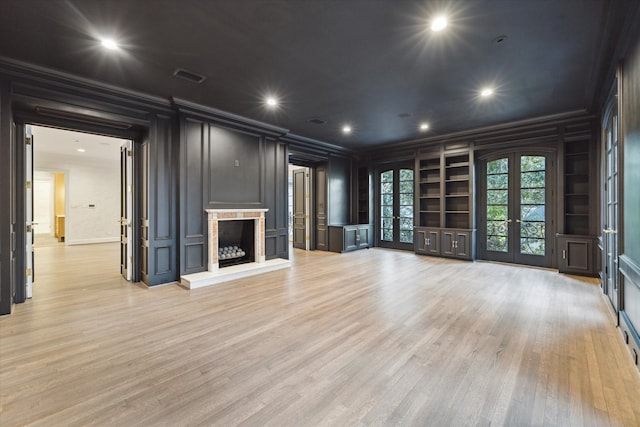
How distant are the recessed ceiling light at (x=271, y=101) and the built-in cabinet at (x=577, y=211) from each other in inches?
212

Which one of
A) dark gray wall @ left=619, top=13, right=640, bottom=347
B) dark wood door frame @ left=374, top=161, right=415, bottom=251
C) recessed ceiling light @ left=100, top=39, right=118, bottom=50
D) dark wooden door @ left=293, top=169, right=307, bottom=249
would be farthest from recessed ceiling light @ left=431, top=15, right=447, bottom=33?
dark wooden door @ left=293, top=169, right=307, bottom=249

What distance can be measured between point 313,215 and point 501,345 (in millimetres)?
6163

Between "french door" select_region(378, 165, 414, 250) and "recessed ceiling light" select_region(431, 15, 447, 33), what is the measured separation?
211 inches

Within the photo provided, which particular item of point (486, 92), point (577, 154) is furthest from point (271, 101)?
point (577, 154)

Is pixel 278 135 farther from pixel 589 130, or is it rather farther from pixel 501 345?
pixel 589 130

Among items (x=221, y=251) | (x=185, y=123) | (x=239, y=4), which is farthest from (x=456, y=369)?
(x=185, y=123)

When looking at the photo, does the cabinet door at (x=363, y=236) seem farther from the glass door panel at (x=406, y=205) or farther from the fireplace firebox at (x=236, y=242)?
the fireplace firebox at (x=236, y=242)

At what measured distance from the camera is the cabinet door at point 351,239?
7.73 metres

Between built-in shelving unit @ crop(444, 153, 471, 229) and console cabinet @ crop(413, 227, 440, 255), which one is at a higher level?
built-in shelving unit @ crop(444, 153, 471, 229)

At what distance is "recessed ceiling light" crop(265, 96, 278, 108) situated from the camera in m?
4.37

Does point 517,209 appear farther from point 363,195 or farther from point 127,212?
point 127,212

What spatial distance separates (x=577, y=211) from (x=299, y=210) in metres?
6.51

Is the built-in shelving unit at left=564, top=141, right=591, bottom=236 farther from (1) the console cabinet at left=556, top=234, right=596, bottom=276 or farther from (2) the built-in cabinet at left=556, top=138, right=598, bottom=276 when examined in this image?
(1) the console cabinet at left=556, top=234, right=596, bottom=276

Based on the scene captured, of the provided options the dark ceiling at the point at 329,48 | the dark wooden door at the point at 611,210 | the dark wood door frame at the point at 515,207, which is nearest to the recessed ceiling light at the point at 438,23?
the dark ceiling at the point at 329,48
